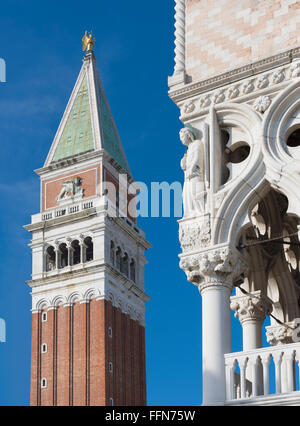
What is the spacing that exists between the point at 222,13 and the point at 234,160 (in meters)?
2.37

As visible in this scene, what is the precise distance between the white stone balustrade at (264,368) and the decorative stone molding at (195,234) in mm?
1712

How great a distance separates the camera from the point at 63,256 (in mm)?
89438

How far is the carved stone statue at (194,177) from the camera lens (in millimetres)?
14891

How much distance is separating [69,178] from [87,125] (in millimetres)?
5063

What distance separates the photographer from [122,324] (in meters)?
88.9

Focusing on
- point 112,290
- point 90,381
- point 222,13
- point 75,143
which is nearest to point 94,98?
point 75,143

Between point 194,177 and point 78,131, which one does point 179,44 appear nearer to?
point 194,177

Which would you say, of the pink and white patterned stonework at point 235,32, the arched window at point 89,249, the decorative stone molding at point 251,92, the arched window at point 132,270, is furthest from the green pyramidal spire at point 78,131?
the decorative stone molding at point 251,92

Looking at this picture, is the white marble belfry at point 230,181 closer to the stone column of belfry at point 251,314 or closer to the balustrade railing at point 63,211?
the stone column of belfry at point 251,314

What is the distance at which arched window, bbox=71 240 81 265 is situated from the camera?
8825 centimetres

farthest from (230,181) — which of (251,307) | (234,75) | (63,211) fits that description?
(63,211)
